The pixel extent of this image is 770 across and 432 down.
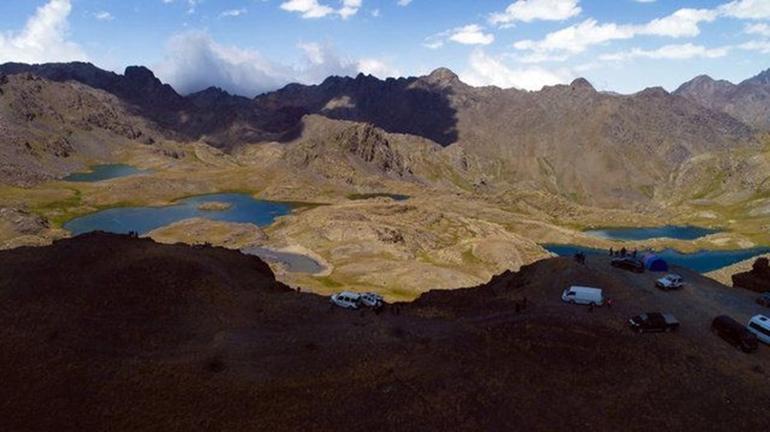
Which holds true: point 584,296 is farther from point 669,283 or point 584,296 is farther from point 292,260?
point 292,260

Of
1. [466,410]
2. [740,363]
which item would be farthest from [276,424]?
[740,363]

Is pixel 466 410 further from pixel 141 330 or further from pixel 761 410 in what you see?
pixel 141 330

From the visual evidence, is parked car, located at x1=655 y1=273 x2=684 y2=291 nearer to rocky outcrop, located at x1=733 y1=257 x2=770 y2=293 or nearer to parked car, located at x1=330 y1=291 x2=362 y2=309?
rocky outcrop, located at x1=733 y1=257 x2=770 y2=293

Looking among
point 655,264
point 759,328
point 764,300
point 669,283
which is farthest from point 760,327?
point 655,264

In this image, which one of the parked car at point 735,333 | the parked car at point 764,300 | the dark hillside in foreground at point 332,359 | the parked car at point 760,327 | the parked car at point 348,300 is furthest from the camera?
the parked car at point 764,300

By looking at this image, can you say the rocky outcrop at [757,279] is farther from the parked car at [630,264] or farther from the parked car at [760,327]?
the parked car at [760,327]

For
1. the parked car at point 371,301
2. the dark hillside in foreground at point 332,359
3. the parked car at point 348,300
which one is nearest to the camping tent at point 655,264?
the dark hillside in foreground at point 332,359
